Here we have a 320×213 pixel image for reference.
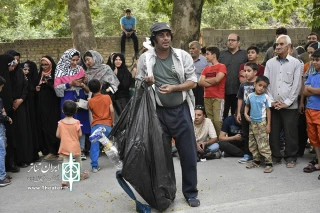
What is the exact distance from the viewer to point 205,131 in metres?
9.00

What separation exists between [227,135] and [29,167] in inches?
137

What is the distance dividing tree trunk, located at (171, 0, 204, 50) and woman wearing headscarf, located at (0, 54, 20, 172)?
437cm

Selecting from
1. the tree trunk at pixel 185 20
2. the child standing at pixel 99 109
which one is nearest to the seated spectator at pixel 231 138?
the child standing at pixel 99 109

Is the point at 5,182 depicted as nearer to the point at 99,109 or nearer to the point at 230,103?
the point at 99,109

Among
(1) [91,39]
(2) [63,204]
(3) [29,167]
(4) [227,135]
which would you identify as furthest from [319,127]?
(1) [91,39]

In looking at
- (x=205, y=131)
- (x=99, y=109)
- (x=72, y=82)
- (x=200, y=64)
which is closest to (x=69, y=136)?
(x=99, y=109)

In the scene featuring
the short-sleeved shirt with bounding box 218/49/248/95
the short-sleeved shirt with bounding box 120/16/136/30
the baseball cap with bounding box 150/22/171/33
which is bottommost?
the short-sleeved shirt with bounding box 218/49/248/95

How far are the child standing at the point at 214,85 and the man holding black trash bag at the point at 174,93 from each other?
3.12 m

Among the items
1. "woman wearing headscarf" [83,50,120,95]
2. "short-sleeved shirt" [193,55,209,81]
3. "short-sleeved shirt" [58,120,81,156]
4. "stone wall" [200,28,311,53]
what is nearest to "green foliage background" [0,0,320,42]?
"stone wall" [200,28,311,53]

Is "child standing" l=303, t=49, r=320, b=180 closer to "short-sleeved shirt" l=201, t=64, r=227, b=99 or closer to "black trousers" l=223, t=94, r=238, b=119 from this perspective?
"short-sleeved shirt" l=201, t=64, r=227, b=99

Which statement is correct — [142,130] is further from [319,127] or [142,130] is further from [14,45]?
[14,45]

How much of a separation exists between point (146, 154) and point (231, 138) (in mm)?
3396

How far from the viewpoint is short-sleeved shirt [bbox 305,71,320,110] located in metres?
7.66

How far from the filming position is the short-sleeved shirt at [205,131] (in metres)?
8.98
